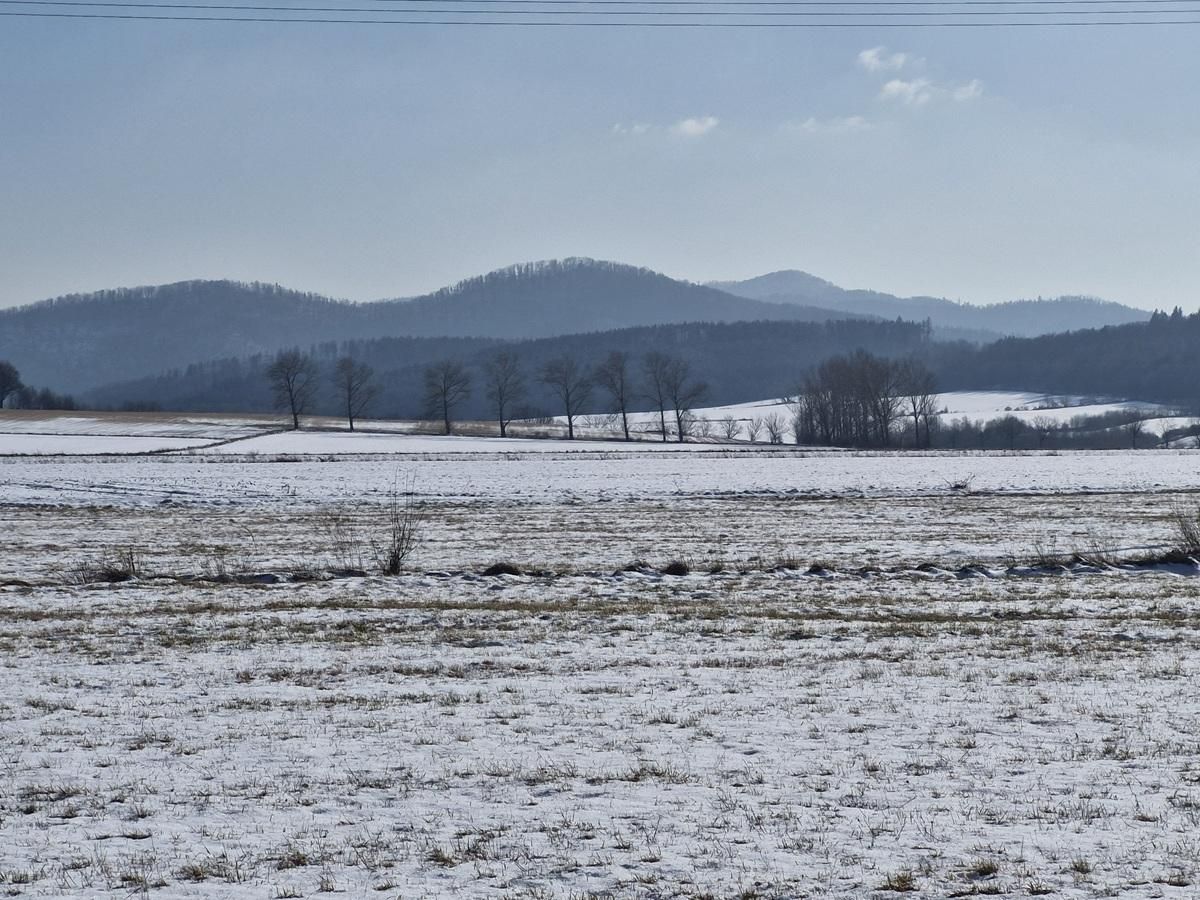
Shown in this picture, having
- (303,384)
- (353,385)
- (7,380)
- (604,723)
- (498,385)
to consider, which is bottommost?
(604,723)

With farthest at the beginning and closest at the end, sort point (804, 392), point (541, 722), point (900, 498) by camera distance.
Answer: point (804, 392), point (900, 498), point (541, 722)

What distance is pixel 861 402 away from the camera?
11881 centimetres

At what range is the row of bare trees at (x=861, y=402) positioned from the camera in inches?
4599

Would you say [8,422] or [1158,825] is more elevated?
[8,422]

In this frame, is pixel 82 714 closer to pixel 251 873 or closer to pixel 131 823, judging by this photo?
pixel 131 823

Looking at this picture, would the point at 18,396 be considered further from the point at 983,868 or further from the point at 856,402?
the point at 983,868

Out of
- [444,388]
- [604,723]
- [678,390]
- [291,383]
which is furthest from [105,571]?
[678,390]

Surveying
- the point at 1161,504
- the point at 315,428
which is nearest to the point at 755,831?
the point at 1161,504

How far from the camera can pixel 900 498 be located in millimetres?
44750

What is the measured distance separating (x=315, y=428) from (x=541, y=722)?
106 m

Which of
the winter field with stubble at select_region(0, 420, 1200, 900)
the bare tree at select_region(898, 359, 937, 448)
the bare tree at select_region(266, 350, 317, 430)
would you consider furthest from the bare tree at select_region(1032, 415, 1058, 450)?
the winter field with stubble at select_region(0, 420, 1200, 900)

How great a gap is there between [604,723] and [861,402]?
113 meters

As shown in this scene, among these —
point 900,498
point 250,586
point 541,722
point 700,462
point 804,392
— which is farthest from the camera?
point 804,392

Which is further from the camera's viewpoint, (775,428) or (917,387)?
(775,428)
